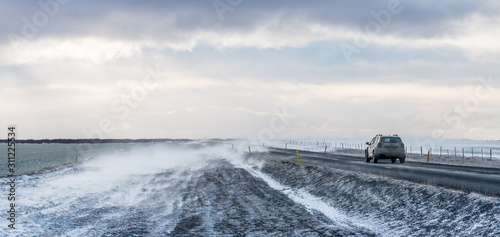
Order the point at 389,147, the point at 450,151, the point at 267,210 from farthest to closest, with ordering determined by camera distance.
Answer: the point at 450,151, the point at 389,147, the point at 267,210

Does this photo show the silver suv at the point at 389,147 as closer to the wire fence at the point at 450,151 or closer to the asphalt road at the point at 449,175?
the asphalt road at the point at 449,175

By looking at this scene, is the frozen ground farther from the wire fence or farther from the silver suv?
the wire fence

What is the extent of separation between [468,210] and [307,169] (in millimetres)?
16883

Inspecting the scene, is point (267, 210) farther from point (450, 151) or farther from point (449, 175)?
point (450, 151)

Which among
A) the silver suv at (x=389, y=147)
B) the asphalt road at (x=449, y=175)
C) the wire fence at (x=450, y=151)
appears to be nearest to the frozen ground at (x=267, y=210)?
the asphalt road at (x=449, y=175)

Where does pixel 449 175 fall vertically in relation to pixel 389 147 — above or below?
below

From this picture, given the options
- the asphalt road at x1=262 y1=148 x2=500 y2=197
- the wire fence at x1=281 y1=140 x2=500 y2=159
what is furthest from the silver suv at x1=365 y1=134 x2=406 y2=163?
the wire fence at x1=281 y1=140 x2=500 y2=159

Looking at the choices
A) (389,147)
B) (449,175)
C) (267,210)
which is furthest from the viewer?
(389,147)

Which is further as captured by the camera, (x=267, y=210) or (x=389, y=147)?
(x=389, y=147)

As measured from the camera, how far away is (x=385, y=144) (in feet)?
107

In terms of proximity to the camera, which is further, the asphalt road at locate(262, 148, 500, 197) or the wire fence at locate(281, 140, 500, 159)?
the wire fence at locate(281, 140, 500, 159)

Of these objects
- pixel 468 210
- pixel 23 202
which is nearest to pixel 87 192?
pixel 23 202

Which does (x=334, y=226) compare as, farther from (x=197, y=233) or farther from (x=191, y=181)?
(x=191, y=181)

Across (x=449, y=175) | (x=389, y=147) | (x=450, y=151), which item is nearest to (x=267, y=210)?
(x=449, y=175)
